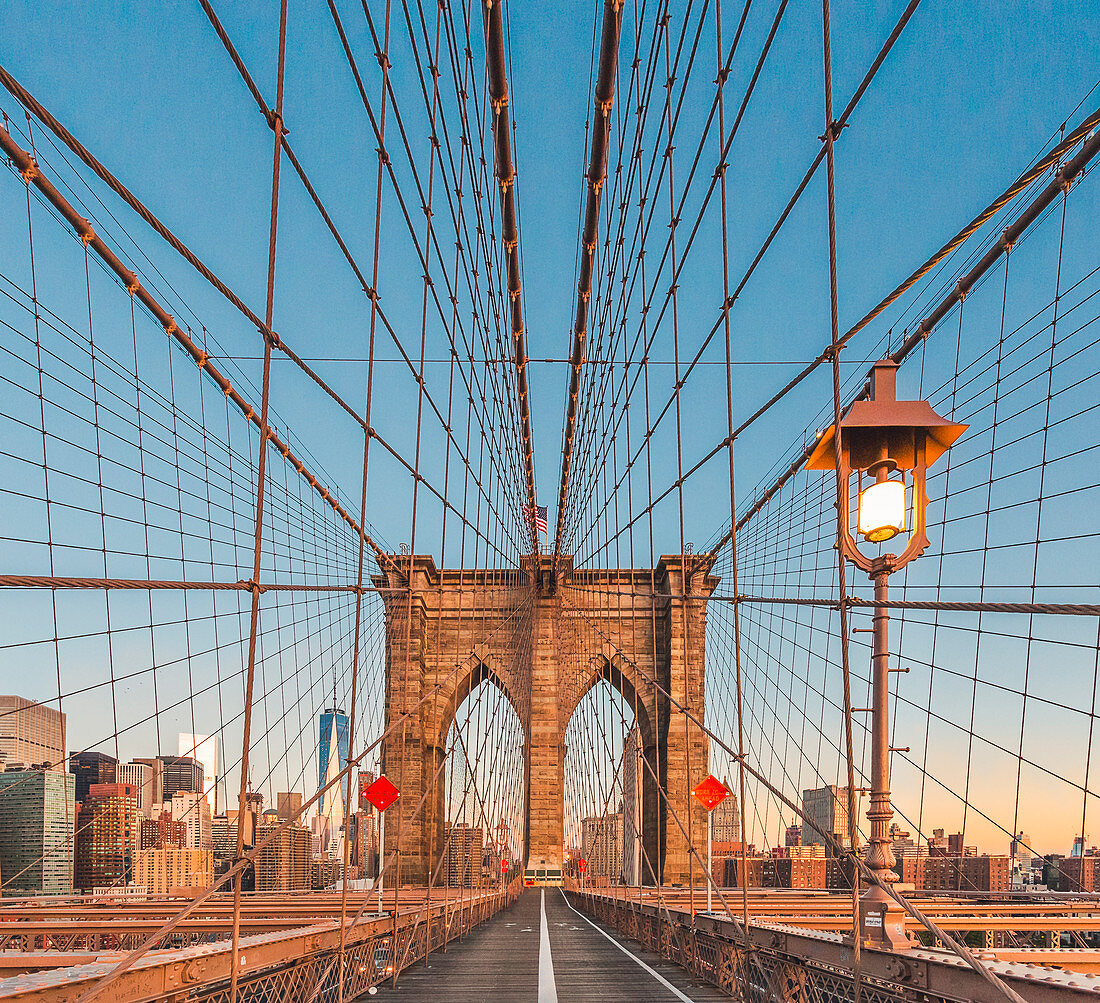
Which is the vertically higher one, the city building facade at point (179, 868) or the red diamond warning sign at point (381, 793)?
the red diamond warning sign at point (381, 793)

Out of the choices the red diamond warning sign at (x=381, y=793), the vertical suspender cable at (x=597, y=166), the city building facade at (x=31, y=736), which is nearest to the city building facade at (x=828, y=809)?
the red diamond warning sign at (x=381, y=793)

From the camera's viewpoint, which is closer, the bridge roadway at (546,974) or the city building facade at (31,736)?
the bridge roadway at (546,974)

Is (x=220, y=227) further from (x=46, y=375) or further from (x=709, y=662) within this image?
(x=709, y=662)

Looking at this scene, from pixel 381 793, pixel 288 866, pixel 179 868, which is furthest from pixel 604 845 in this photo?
pixel 381 793

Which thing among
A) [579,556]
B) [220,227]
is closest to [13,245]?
[220,227]

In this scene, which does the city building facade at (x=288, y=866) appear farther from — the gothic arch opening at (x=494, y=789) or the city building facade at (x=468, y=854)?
the city building facade at (x=468, y=854)
